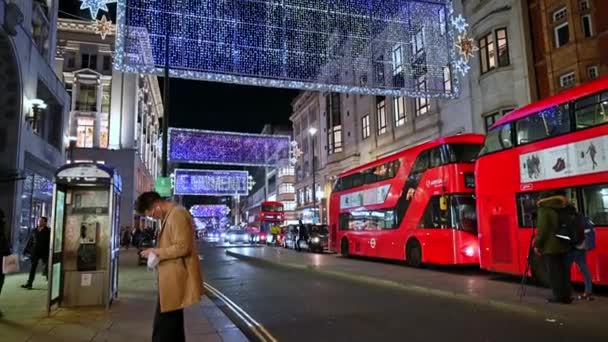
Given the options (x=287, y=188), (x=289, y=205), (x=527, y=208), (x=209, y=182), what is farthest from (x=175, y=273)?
(x=287, y=188)

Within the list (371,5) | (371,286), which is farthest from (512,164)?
(371,5)

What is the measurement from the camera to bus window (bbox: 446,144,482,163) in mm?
15188

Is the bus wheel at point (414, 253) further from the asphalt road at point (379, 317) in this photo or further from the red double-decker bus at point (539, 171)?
the asphalt road at point (379, 317)

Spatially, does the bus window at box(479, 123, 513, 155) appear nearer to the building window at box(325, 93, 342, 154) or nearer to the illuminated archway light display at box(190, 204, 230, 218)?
the building window at box(325, 93, 342, 154)

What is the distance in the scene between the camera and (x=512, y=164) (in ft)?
38.5

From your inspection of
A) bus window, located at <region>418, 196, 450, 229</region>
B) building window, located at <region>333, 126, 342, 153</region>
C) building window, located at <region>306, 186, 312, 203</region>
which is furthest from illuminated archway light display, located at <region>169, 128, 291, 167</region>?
bus window, located at <region>418, 196, 450, 229</region>

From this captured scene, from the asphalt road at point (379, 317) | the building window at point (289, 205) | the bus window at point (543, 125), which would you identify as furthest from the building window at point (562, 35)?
the building window at point (289, 205)

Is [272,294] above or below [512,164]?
below

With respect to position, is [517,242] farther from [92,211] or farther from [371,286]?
[92,211]

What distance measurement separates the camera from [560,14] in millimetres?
20688

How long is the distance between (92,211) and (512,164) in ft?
33.3

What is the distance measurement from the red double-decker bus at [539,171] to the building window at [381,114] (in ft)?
76.0

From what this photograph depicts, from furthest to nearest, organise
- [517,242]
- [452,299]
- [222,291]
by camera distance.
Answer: [222,291], [517,242], [452,299]

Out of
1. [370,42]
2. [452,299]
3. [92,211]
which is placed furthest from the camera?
[370,42]
